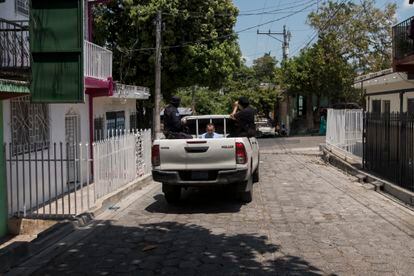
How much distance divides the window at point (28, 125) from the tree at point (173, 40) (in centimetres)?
1398

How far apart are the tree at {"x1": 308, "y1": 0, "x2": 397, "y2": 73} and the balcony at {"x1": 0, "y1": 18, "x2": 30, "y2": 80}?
95.7ft

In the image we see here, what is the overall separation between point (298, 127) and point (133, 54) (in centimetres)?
2246

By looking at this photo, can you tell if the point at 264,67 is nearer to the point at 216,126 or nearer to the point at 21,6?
the point at 216,126

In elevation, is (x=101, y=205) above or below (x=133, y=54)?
below

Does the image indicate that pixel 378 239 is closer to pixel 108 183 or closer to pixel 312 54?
pixel 108 183

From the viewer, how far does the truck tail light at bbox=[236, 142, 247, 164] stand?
9742mm

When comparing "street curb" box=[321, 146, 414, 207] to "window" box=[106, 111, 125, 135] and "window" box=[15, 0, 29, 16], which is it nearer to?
"window" box=[106, 111, 125, 135]

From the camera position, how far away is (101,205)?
10234 mm

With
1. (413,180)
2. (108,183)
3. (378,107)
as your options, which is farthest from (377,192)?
(378,107)

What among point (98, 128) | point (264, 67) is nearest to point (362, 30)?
point (98, 128)

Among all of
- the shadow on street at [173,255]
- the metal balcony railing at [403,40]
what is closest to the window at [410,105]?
the metal balcony railing at [403,40]

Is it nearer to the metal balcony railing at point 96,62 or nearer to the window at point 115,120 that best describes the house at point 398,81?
the metal balcony railing at point 96,62

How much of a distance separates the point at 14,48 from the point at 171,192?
152 inches

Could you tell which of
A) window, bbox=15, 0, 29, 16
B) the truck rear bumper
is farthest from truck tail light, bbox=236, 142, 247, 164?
window, bbox=15, 0, 29, 16
